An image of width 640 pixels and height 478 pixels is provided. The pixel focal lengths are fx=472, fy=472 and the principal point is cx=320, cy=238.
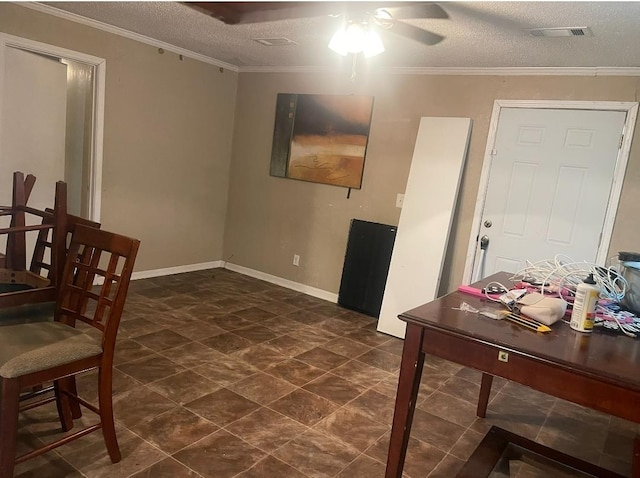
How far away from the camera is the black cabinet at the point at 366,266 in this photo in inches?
173

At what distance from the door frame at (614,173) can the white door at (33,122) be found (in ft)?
12.2

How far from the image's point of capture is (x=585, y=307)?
1.74m

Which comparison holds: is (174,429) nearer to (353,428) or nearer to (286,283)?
(353,428)

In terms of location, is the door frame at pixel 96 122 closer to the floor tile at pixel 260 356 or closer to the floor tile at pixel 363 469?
the floor tile at pixel 260 356

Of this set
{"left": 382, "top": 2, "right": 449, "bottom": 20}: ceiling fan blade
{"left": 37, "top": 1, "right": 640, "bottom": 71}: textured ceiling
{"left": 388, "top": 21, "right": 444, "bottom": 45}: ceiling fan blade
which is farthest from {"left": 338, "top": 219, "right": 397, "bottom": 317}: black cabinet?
{"left": 382, "top": 2, "right": 449, "bottom": 20}: ceiling fan blade

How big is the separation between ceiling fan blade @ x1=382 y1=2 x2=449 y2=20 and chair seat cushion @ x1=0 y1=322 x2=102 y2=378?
208 centimetres

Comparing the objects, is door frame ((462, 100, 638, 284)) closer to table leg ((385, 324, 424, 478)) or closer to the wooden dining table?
the wooden dining table

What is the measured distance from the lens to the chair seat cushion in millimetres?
1618

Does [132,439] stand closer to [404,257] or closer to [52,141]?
[404,257]

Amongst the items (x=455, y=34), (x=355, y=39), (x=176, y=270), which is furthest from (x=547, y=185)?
(x=176, y=270)

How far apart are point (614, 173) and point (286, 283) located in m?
3.21

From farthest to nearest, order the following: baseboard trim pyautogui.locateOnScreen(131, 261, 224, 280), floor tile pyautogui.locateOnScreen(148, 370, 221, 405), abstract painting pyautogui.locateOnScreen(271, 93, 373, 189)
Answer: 1. baseboard trim pyautogui.locateOnScreen(131, 261, 224, 280)
2. abstract painting pyautogui.locateOnScreen(271, 93, 373, 189)
3. floor tile pyautogui.locateOnScreen(148, 370, 221, 405)

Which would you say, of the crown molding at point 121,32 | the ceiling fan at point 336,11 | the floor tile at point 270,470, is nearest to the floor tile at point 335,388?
the floor tile at point 270,470

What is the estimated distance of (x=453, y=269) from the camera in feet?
13.6
